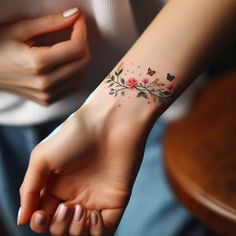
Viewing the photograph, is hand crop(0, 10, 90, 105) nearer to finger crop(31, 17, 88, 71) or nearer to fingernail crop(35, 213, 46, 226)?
finger crop(31, 17, 88, 71)

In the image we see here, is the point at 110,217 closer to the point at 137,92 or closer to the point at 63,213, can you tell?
the point at 63,213

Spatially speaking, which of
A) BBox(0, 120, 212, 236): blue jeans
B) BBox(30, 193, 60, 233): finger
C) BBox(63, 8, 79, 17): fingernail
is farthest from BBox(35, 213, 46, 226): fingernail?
BBox(63, 8, 79, 17): fingernail

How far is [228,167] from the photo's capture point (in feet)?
1.99

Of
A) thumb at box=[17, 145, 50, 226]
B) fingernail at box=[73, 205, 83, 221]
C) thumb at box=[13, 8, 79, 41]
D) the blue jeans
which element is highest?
thumb at box=[13, 8, 79, 41]

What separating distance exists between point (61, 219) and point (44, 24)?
0.26 m

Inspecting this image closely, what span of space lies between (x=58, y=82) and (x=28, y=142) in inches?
5.0

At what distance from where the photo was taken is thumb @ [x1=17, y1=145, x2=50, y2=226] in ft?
1.74

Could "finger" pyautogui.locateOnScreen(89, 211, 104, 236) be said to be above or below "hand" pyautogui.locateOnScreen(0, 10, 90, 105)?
below

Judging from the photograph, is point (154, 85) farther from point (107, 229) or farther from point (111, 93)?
point (107, 229)

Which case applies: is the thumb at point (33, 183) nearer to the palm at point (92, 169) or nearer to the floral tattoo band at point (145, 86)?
the palm at point (92, 169)

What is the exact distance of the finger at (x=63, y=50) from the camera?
1.85 feet

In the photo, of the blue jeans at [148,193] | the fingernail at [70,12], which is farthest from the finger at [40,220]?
the fingernail at [70,12]

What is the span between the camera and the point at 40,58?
22.2 inches

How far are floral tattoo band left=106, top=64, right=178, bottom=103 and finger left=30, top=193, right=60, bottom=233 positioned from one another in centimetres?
16
